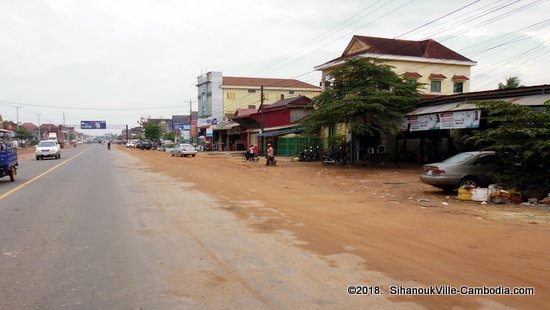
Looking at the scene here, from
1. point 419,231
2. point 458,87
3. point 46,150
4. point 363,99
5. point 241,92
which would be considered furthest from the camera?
point 241,92

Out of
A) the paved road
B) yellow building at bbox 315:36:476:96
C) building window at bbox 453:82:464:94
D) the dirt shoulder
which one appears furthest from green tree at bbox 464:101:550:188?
building window at bbox 453:82:464:94

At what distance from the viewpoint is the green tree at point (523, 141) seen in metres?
13.0

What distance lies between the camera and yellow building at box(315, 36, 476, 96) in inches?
1674

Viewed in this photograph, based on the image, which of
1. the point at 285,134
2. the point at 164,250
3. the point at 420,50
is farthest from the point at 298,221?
the point at 420,50

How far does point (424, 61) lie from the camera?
43.5m

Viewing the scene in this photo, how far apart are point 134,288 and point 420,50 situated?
146ft

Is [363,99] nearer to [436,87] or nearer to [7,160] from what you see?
[7,160]

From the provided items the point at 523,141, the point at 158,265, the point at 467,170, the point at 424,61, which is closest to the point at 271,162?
the point at 467,170

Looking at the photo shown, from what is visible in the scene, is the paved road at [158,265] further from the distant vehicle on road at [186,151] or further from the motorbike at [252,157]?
the distant vehicle on road at [186,151]

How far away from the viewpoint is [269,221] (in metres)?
9.50

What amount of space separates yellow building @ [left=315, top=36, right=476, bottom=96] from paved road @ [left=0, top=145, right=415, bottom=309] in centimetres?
3552

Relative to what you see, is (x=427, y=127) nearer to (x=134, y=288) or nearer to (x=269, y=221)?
(x=269, y=221)

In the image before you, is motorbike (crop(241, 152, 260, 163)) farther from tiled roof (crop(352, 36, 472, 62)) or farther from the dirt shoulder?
the dirt shoulder

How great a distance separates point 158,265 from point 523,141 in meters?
11.8
